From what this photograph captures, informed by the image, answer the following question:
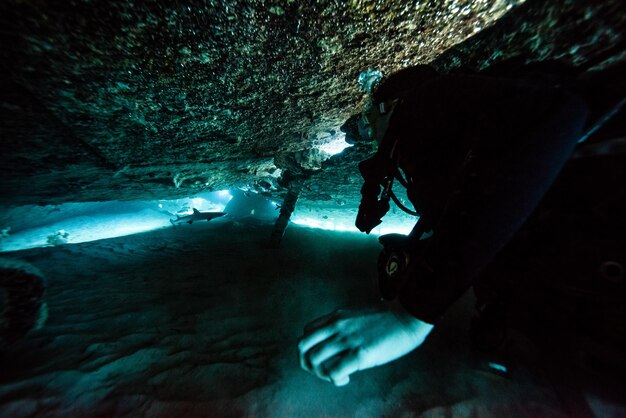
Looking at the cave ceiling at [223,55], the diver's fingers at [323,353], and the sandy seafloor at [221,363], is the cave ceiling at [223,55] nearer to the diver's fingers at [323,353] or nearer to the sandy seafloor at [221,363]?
the diver's fingers at [323,353]

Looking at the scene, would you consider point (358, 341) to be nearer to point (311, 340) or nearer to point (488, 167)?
point (311, 340)

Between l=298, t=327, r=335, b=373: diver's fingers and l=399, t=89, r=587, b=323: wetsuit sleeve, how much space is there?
Result: 0.67m

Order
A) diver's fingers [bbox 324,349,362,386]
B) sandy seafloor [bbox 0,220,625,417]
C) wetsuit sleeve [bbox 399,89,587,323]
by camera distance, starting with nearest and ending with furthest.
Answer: wetsuit sleeve [bbox 399,89,587,323] < diver's fingers [bbox 324,349,362,386] < sandy seafloor [bbox 0,220,625,417]

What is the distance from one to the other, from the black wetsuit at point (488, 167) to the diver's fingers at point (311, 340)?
0.50m

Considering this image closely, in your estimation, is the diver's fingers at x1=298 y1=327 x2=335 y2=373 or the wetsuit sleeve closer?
the wetsuit sleeve

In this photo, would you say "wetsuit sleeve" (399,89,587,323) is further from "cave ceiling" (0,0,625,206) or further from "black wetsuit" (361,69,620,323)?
"cave ceiling" (0,0,625,206)

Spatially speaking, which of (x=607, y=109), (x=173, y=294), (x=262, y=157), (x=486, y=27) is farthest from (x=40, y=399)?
(x=262, y=157)

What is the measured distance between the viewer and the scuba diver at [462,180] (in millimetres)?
945

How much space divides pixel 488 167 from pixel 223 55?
Answer: 85.2 inches

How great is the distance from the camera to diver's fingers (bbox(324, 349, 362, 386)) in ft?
3.89

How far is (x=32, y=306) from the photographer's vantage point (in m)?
2.17

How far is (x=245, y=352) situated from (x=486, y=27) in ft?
11.0

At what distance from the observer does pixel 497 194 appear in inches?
37.1

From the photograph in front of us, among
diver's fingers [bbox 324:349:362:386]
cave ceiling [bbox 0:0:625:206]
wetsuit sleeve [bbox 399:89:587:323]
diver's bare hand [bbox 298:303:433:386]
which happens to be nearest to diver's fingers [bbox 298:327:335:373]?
diver's bare hand [bbox 298:303:433:386]
